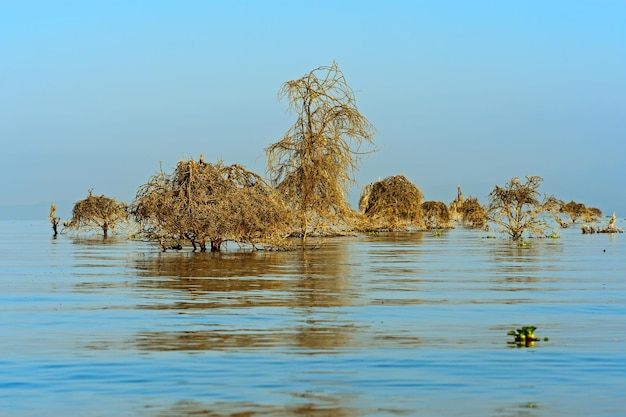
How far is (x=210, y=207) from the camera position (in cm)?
3238

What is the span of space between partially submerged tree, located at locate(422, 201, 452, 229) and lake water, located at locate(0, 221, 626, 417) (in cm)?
5683

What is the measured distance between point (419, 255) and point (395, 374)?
24.1 metres

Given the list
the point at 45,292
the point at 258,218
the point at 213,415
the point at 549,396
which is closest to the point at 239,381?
the point at 213,415

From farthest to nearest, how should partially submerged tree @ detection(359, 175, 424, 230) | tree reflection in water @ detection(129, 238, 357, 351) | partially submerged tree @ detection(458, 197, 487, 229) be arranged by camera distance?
partially submerged tree @ detection(458, 197, 487, 229) < partially submerged tree @ detection(359, 175, 424, 230) < tree reflection in water @ detection(129, 238, 357, 351)

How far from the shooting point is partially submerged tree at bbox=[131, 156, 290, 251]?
32750mm

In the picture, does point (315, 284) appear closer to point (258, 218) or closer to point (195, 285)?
point (195, 285)

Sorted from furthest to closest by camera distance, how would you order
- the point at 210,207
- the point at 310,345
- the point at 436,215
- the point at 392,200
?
the point at 436,215, the point at 392,200, the point at 210,207, the point at 310,345

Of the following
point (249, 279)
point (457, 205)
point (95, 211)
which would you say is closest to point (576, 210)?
point (457, 205)

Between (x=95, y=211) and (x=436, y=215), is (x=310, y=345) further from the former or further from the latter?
(x=436, y=215)

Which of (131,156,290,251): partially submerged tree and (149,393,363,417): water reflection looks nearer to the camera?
(149,393,363,417): water reflection

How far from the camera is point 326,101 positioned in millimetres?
42625

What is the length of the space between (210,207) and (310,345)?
20966 mm

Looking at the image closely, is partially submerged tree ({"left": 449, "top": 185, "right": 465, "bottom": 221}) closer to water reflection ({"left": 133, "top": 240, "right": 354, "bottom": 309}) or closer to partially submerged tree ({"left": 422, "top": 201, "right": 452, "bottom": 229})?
partially submerged tree ({"left": 422, "top": 201, "right": 452, "bottom": 229})

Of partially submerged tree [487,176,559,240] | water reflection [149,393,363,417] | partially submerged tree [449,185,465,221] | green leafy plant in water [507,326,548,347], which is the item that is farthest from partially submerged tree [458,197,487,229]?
water reflection [149,393,363,417]
